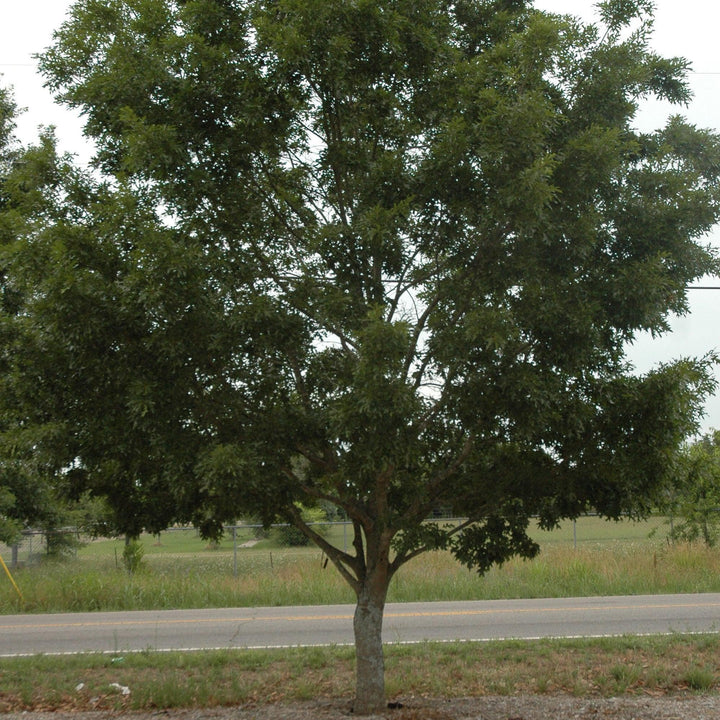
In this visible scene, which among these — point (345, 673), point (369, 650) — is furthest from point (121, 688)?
point (369, 650)

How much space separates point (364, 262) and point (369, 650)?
3.34 meters

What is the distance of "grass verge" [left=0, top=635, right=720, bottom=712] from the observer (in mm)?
8500

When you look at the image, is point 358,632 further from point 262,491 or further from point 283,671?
point 283,671

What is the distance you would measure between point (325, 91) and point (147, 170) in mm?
1475

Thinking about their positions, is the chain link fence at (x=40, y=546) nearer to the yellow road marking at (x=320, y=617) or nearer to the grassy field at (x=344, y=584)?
the grassy field at (x=344, y=584)

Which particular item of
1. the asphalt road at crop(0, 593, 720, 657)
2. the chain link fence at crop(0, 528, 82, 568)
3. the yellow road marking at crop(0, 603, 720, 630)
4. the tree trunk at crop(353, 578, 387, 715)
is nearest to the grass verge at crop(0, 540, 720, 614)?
the asphalt road at crop(0, 593, 720, 657)

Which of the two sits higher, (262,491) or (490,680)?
(262,491)

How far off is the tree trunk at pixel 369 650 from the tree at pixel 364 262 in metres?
0.59

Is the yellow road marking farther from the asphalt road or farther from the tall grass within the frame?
the tall grass

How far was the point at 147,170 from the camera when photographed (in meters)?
5.93

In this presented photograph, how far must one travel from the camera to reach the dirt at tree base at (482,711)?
7348mm

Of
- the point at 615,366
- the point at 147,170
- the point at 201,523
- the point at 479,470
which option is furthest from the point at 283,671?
the point at 147,170

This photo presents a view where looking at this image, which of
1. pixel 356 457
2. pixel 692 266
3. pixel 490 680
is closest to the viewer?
pixel 356 457

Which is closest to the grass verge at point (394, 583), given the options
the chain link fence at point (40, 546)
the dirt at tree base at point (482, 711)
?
the chain link fence at point (40, 546)
